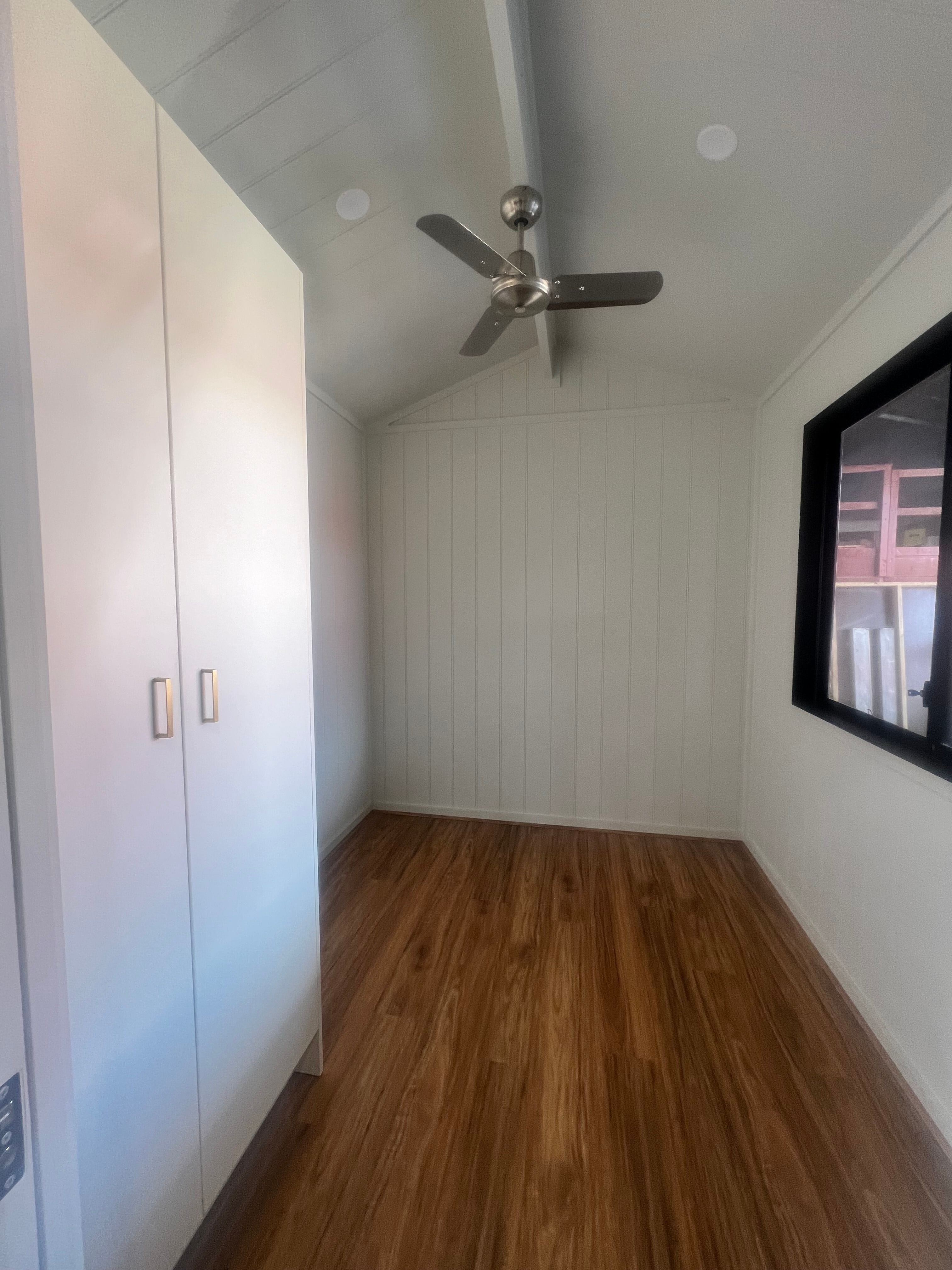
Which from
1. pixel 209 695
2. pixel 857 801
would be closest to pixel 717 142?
pixel 209 695

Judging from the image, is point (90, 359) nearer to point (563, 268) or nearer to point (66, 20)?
point (66, 20)

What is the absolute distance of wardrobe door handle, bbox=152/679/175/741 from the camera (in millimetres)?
904

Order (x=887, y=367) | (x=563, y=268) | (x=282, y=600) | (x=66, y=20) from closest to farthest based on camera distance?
(x=66, y=20) < (x=282, y=600) < (x=887, y=367) < (x=563, y=268)

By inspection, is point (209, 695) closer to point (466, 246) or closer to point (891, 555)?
point (466, 246)

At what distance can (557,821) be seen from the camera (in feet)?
9.89

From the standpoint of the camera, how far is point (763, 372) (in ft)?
7.88

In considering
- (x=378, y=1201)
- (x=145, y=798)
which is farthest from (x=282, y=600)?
(x=378, y=1201)

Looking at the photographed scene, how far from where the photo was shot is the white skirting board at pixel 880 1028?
129cm

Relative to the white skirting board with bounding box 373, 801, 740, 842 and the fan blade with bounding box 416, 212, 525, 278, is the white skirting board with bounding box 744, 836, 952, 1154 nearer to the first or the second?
the white skirting board with bounding box 373, 801, 740, 842

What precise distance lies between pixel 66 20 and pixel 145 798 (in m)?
1.22

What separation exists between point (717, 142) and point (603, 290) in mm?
450

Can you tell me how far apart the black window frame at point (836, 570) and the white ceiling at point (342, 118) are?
1.42 meters

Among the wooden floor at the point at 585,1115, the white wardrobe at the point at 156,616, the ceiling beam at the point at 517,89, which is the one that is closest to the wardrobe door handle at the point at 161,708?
the white wardrobe at the point at 156,616

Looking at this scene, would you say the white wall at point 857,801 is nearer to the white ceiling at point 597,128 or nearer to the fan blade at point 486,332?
the white ceiling at point 597,128
